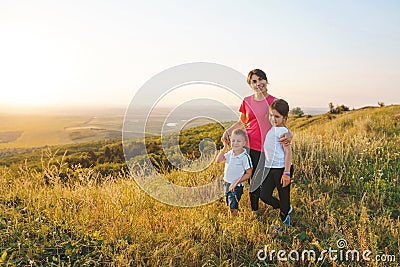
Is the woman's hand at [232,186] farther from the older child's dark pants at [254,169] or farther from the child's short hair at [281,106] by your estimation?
the child's short hair at [281,106]

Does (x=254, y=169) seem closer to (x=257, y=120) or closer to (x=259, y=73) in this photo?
(x=257, y=120)

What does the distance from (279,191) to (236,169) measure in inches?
23.2

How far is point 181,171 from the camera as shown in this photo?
19.9 ft

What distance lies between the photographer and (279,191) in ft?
13.0

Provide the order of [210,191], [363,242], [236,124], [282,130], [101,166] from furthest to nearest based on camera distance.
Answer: [101,166] < [210,191] < [236,124] < [282,130] < [363,242]

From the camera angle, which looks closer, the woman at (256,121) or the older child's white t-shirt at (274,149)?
the older child's white t-shirt at (274,149)

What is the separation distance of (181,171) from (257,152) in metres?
2.19

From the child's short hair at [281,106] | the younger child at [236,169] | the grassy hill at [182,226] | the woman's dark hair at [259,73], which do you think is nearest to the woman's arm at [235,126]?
the younger child at [236,169]

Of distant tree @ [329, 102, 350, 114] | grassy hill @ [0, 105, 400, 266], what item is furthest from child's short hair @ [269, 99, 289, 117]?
distant tree @ [329, 102, 350, 114]

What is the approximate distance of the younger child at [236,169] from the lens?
4082 millimetres

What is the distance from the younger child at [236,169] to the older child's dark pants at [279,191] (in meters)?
0.26

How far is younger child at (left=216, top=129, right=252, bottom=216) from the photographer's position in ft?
13.4

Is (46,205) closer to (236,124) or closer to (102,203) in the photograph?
(102,203)

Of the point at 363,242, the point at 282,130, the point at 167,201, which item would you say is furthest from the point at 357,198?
the point at 167,201
